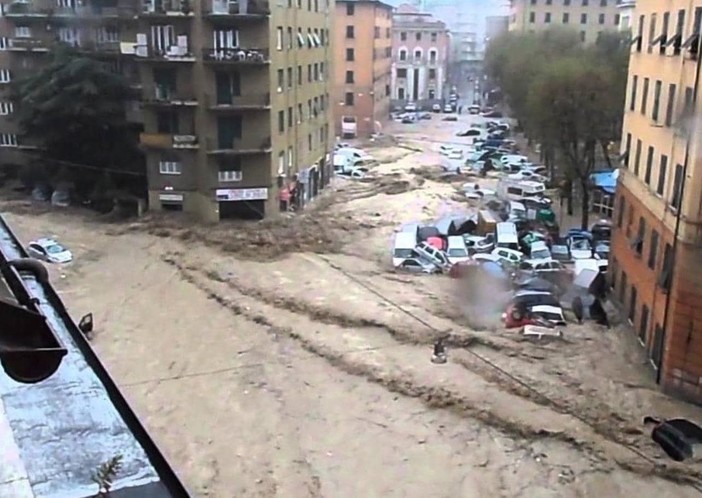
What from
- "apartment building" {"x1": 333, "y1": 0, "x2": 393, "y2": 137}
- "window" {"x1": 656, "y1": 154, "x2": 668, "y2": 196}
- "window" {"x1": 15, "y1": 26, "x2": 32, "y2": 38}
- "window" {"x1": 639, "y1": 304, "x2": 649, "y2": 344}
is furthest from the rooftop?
"apartment building" {"x1": 333, "y1": 0, "x2": 393, "y2": 137}

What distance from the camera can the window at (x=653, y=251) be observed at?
1839cm

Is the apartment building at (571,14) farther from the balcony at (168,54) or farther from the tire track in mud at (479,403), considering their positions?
the tire track in mud at (479,403)

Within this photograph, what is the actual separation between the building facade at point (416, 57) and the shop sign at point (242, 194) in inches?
1896

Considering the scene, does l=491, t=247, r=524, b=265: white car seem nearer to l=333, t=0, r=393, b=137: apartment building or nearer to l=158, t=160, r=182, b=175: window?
l=158, t=160, r=182, b=175: window

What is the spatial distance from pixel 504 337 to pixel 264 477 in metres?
8.03

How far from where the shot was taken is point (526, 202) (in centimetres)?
3306

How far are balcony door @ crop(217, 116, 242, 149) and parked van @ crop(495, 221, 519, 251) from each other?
10.2 meters

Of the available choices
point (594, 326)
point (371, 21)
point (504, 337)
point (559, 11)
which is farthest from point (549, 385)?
point (559, 11)

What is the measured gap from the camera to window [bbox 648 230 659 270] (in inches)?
724

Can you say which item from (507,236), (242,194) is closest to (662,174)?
(507,236)

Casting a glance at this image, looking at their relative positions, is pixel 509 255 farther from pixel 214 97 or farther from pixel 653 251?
pixel 214 97

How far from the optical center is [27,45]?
35281mm

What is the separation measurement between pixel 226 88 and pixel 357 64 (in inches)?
1112

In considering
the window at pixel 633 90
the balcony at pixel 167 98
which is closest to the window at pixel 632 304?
the window at pixel 633 90
